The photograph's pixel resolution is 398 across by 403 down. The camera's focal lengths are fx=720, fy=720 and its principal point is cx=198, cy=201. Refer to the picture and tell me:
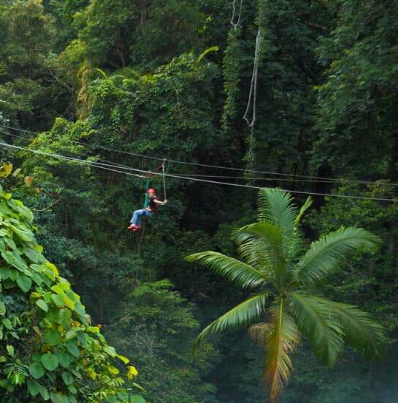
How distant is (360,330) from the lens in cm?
1208

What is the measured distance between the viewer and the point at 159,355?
13.8 m

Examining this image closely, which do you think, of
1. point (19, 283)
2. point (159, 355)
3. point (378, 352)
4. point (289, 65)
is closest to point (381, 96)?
point (289, 65)

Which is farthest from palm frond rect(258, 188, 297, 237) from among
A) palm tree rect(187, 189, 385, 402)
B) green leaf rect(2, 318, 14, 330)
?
green leaf rect(2, 318, 14, 330)

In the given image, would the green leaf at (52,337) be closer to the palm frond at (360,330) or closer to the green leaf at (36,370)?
the green leaf at (36,370)

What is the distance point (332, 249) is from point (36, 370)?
8588 mm

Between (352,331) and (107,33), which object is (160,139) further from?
(352,331)

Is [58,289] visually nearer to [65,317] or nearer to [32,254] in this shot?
[65,317]

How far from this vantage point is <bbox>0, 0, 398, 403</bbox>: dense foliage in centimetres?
1415

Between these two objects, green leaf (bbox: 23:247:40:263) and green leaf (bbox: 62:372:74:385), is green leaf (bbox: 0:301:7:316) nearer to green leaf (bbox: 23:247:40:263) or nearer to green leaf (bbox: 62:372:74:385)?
green leaf (bbox: 23:247:40:263)

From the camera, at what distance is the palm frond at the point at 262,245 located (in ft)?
40.0

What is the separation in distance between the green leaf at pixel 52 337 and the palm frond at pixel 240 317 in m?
7.78

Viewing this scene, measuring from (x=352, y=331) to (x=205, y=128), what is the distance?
610cm

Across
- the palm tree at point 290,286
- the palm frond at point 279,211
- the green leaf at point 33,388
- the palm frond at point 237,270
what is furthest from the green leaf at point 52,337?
the palm frond at point 279,211

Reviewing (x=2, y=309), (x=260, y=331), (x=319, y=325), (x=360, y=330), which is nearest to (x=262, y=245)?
(x=260, y=331)
